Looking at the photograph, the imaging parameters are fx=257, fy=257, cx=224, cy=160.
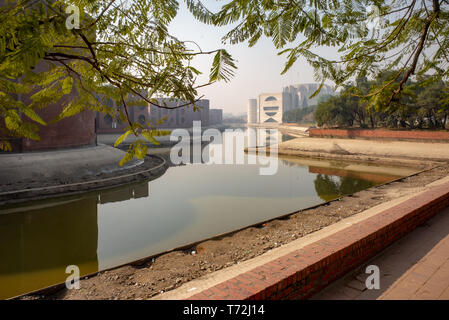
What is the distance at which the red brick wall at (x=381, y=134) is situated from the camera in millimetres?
22339

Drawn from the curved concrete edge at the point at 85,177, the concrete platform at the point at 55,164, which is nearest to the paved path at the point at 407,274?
the curved concrete edge at the point at 85,177

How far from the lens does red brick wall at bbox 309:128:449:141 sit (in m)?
22.3

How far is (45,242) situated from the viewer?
7.93 metres

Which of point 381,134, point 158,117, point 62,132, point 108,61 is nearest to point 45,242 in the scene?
point 108,61

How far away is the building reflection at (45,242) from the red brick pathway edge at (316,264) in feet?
17.0

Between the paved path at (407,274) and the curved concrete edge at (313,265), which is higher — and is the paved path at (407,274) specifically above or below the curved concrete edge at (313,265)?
below

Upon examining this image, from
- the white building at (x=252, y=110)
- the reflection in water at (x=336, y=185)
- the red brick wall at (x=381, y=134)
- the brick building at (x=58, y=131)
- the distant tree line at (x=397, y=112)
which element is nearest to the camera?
the reflection in water at (x=336, y=185)

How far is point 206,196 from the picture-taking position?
1260 cm

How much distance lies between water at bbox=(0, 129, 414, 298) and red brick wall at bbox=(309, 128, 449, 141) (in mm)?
7872

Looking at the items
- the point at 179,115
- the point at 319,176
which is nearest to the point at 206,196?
the point at 319,176

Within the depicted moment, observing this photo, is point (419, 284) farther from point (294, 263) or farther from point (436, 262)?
point (294, 263)

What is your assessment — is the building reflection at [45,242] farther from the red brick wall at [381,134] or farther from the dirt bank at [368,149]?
the red brick wall at [381,134]

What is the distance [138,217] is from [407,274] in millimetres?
8921

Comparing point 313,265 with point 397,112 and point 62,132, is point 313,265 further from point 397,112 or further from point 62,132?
point 397,112
